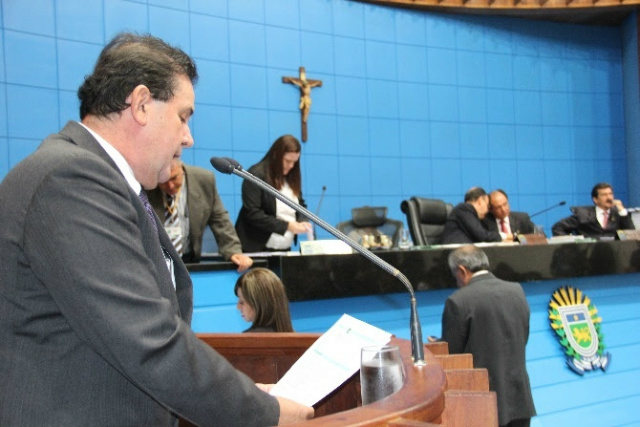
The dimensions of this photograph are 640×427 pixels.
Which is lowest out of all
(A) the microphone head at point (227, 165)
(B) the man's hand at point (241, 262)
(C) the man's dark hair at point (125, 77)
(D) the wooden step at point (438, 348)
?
(D) the wooden step at point (438, 348)

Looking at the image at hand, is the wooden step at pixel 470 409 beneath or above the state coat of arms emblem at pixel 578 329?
above

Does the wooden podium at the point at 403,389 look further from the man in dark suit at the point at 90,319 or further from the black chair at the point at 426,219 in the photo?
the black chair at the point at 426,219

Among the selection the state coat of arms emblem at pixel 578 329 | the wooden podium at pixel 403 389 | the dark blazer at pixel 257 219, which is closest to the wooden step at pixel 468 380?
the wooden podium at pixel 403 389

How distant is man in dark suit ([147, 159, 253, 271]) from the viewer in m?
3.49

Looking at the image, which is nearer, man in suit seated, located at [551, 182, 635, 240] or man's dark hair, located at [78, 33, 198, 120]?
man's dark hair, located at [78, 33, 198, 120]

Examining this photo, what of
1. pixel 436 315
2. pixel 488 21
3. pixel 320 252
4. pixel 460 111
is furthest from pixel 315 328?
pixel 488 21

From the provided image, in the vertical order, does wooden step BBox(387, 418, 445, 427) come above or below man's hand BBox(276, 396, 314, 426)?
above

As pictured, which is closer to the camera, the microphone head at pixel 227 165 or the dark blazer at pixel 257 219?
the microphone head at pixel 227 165

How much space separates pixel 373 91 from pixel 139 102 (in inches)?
260

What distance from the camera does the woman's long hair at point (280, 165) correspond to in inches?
174

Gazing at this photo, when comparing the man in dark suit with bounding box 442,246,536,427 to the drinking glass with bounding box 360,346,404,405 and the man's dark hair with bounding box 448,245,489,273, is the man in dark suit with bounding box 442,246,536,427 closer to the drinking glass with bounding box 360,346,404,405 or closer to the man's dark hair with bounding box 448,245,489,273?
the man's dark hair with bounding box 448,245,489,273

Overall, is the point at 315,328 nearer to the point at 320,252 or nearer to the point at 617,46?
the point at 320,252

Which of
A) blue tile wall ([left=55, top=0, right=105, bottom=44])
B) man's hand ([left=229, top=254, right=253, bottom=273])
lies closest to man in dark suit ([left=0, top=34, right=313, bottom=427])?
man's hand ([left=229, top=254, right=253, bottom=273])

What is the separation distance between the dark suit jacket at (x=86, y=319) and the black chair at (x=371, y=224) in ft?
16.7
